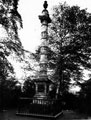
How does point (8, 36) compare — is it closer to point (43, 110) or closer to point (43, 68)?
point (43, 110)

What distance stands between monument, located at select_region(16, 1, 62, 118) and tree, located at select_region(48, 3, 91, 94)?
526 centimetres

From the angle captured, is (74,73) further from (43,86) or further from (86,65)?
(43,86)

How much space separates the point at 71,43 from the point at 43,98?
10381 mm

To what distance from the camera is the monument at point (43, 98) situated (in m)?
11.8

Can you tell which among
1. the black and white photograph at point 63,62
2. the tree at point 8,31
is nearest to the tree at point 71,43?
the black and white photograph at point 63,62

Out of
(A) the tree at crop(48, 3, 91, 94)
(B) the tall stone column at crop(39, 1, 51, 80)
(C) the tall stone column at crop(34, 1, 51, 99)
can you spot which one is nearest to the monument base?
(C) the tall stone column at crop(34, 1, 51, 99)

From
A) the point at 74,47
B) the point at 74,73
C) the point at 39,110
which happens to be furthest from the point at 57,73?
the point at 39,110

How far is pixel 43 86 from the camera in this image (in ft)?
47.5

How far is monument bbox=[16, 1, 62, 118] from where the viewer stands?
1180 centimetres

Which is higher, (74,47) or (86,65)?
(74,47)

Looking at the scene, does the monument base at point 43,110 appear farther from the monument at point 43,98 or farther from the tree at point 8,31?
the tree at point 8,31

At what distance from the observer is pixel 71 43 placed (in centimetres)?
2198

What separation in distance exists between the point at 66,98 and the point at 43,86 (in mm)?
6749

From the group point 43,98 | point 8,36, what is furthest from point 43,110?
point 8,36
